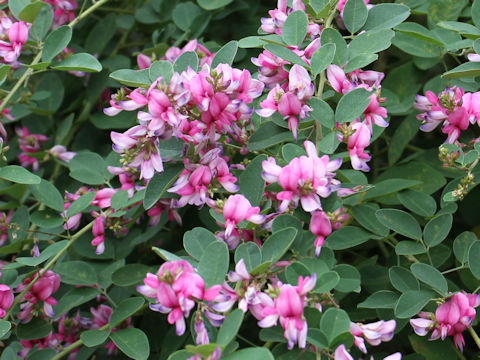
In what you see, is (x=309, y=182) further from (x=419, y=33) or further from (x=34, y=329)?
(x=34, y=329)

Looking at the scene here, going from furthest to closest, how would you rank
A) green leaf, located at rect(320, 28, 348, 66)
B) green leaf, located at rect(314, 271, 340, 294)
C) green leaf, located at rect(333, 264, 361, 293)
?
green leaf, located at rect(320, 28, 348, 66) → green leaf, located at rect(333, 264, 361, 293) → green leaf, located at rect(314, 271, 340, 294)

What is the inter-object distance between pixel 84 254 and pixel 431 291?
0.76 metres

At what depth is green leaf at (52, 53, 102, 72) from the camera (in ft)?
4.48

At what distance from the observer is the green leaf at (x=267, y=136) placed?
1210mm

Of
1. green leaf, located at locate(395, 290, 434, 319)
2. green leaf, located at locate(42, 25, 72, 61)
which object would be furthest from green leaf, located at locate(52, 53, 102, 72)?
green leaf, located at locate(395, 290, 434, 319)

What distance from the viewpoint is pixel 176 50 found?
1631 mm

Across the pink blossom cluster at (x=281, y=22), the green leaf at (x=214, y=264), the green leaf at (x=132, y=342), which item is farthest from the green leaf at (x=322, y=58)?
the green leaf at (x=132, y=342)

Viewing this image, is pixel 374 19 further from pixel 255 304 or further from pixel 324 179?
pixel 255 304

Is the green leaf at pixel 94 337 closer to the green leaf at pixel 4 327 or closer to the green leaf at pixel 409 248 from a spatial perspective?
the green leaf at pixel 4 327

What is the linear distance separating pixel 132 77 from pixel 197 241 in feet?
1.01

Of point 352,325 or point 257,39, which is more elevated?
point 257,39

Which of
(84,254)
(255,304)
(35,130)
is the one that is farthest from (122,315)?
(35,130)

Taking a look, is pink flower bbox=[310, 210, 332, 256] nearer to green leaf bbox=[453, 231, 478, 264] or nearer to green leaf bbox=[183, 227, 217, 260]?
green leaf bbox=[183, 227, 217, 260]

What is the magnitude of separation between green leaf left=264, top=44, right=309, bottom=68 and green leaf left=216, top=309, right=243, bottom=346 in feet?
1.46
